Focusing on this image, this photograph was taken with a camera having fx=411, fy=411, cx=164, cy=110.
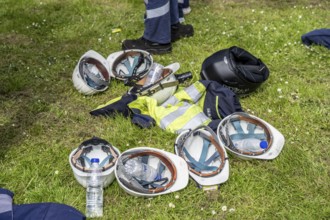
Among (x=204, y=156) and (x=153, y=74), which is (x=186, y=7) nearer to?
(x=153, y=74)

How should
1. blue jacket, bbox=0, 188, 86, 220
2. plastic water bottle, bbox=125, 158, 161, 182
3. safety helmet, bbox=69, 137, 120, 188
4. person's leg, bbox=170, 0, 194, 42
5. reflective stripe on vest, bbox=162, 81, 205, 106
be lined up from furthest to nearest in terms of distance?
1. person's leg, bbox=170, 0, 194, 42
2. reflective stripe on vest, bbox=162, 81, 205, 106
3. plastic water bottle, bbox=125, 158, 161, 182
4. safety helmet, bbox=69, 137, 120, 188
5. blue jacket, bbox=0, 188, 86, 220

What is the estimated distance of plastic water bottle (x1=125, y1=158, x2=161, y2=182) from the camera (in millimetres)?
3387

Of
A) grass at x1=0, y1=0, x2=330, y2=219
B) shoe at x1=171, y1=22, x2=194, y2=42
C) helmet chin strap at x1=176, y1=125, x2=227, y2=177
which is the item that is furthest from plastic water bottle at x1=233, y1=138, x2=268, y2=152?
shoe at x1=171, y1=22, x2=194, y2=42

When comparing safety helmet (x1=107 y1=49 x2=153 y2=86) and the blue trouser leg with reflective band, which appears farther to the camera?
the blue trouser leg with reflective band

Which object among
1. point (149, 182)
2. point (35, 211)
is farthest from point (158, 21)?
point (35, 211)

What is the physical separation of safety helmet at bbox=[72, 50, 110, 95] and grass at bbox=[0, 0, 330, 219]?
0.12 meters

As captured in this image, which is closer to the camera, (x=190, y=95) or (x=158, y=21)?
(x=190, y=95)

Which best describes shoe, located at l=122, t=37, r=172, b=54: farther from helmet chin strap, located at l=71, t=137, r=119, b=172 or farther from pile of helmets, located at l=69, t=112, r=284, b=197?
helmet chin strap, located at l=71, t=137, r=119, b=172

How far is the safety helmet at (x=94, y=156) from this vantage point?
128 inches

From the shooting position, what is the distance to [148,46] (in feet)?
17.9

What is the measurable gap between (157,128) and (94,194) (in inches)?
41.0

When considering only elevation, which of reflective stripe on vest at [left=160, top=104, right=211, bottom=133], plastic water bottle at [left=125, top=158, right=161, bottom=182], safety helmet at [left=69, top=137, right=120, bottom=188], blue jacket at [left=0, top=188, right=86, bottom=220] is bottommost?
reflective stripe on vest at [left=160, top=104, right=211, bottom=133]

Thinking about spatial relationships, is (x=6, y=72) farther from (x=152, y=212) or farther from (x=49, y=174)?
(x=152, y=212)

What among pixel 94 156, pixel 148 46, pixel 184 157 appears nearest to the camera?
pixel 94 156
